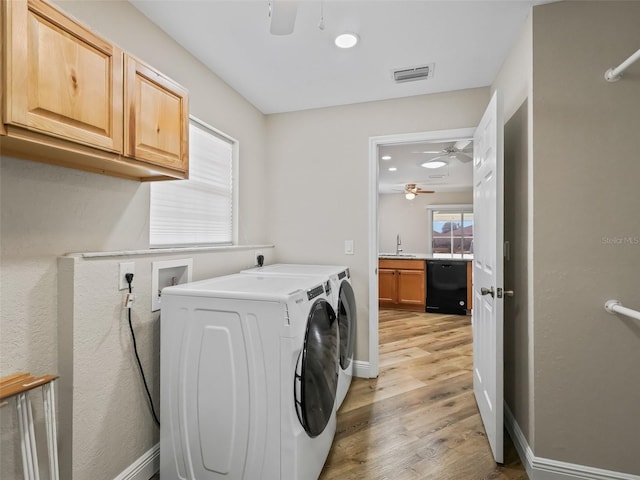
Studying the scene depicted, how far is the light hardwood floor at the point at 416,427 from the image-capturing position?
5.78 feet

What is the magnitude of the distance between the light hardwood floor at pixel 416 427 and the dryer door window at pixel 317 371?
40cm

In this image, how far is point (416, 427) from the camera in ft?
7.09

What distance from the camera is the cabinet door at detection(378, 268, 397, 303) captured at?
544 cm

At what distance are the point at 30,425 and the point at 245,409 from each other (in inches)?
29.8

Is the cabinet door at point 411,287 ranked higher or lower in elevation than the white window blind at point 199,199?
lower

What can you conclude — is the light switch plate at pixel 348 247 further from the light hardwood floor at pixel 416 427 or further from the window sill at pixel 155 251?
the light hardwood floor at pixel 416 427

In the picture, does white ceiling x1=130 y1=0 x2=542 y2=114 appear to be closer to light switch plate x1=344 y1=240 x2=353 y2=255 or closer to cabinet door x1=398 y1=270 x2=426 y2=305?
light switch plate x1=344 y1=240 x2=353 y2=255

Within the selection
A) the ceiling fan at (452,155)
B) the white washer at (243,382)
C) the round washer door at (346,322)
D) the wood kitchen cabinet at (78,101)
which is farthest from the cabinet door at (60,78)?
the ceiling fan at (452,155)

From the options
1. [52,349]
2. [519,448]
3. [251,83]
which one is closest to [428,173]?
[251,83]

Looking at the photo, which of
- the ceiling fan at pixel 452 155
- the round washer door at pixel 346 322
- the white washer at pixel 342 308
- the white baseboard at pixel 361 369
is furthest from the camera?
the ceiling fan at pixel 452 155

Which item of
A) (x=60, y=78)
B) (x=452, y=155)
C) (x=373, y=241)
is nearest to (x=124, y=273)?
(x=60, y=78)

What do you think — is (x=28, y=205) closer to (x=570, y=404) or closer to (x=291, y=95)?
(x=291, y=95)

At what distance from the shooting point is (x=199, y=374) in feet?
5.06

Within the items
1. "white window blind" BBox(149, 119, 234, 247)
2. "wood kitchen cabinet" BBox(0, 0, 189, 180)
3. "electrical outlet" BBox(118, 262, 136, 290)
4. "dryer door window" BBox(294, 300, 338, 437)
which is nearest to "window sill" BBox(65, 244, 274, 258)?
"electrical outlet" BBox(118, 262, 136, 290)
